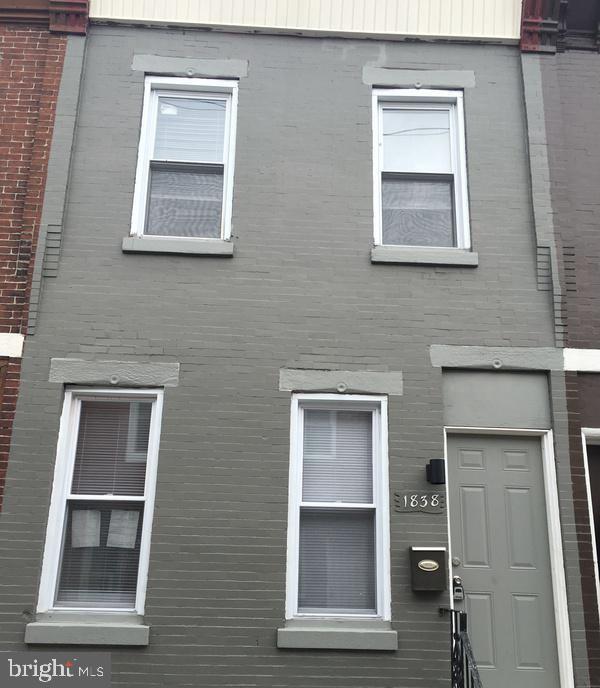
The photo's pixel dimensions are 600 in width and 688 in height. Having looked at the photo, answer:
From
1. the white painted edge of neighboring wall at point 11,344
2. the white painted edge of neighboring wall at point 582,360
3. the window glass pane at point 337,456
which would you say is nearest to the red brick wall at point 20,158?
the white painted edge of neighboring wall at point 11,344

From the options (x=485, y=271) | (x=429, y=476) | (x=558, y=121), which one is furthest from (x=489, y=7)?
(x=429, y=476)

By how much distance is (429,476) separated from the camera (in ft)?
19.4

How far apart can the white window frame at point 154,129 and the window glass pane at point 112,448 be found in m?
1.64

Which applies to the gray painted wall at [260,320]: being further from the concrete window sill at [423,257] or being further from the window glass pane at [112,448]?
the window glass pane at [112,448]

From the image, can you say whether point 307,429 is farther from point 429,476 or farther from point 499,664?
point 499,664

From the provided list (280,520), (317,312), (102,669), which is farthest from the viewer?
(317,312)

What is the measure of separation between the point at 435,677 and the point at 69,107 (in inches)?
235

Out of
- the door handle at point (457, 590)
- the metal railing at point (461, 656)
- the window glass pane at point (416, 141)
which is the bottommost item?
the metal railing at point (461, 656)

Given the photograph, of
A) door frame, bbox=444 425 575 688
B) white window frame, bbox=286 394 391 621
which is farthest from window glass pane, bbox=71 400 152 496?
door frame, bbox=444 425 575 688

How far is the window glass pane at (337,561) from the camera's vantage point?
5863 millimetres

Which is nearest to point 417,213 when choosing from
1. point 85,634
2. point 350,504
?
point 350,504

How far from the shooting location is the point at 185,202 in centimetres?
690

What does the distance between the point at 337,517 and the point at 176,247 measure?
2.76 metres

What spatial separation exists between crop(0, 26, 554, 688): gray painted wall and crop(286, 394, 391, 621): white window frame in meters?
0.09
